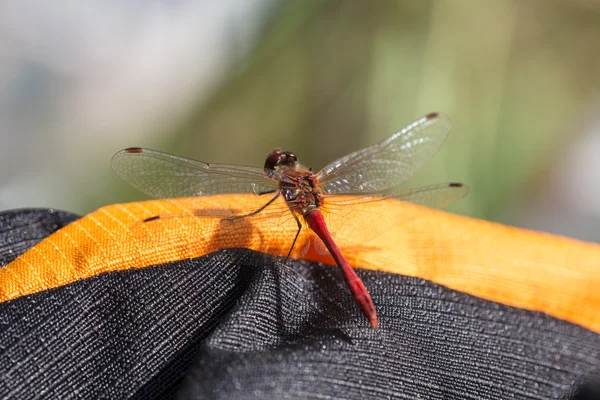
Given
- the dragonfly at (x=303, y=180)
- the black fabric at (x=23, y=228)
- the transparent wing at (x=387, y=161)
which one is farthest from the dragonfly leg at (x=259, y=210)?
the black fabric at (x=23, y=228)

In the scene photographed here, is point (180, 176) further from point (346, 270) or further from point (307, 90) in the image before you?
point (307, 90)

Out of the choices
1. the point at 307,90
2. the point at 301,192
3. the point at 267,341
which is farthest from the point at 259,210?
the point at 307,90

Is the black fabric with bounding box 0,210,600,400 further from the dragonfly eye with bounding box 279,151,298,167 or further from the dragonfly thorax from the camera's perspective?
the dragonfly eye with bounding box 279,151,298,167

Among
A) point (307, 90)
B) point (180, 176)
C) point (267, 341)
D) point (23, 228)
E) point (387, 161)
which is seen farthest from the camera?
point (307, 90)

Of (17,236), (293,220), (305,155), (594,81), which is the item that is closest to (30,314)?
(17,236)

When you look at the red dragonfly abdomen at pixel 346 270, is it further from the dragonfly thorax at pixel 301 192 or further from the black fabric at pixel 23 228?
the black fabric at pixel 23 228

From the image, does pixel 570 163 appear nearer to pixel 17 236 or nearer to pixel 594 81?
pixel 594 81
